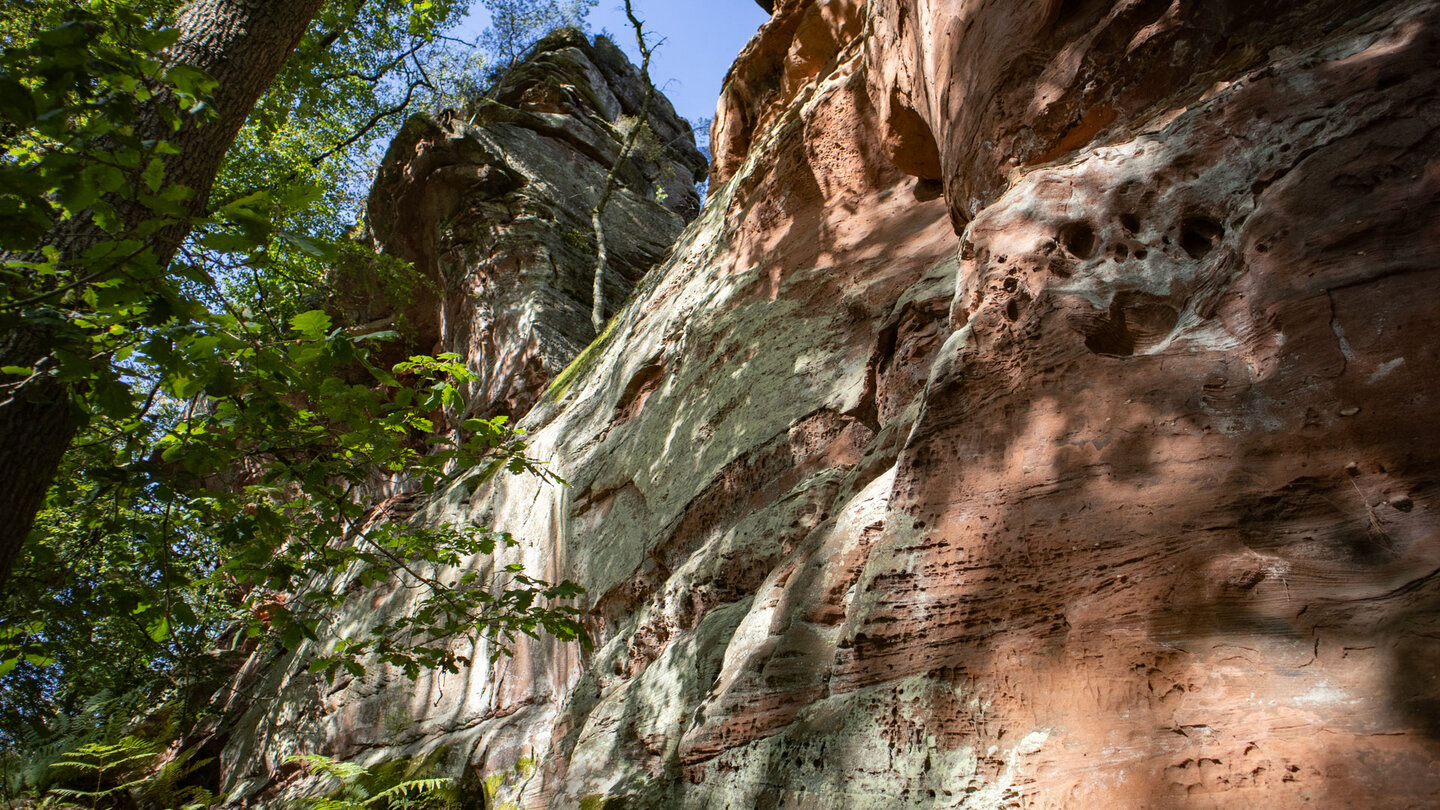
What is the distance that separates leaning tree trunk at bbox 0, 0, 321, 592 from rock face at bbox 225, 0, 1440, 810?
2.80 m

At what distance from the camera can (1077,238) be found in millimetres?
3262

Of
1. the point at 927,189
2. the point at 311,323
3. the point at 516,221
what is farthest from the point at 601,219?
the point at 311,323

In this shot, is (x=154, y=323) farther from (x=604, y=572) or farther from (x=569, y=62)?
(x=569, y=62)

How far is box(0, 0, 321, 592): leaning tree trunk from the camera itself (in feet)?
10.1

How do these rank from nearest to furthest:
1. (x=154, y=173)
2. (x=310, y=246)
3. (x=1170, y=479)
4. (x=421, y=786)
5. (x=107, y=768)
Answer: (x=1170, y=479)
(x=154, y=173)
(x=310, y=246)
(x=421, y=786)
(x=107, y=768)

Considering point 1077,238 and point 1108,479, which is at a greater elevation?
point 1077,238

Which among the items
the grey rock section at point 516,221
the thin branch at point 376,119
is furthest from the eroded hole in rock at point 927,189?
the thin branch at point 376,119

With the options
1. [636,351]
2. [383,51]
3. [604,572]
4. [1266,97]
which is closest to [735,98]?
[636,351]

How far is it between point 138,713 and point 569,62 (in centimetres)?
1667

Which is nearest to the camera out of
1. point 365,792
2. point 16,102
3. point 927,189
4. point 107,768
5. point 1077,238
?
point 16,102

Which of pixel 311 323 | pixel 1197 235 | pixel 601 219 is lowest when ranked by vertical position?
pixel 1197 235

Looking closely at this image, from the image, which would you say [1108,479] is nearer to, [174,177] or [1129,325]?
[1129,325]

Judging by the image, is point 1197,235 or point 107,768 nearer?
point 1197,235

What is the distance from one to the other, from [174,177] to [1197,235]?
14.4 ft
